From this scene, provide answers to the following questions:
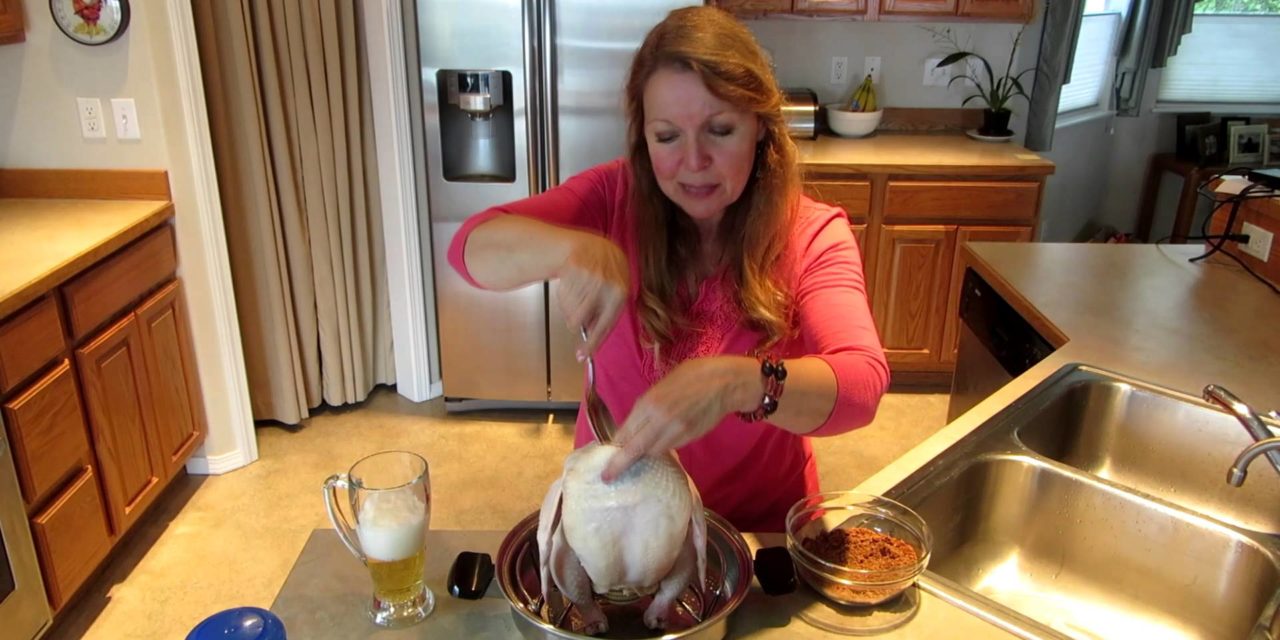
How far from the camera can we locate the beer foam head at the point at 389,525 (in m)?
0.96

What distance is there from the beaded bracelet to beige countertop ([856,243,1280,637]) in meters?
0.28

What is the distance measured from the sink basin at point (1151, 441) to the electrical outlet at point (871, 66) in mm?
2304

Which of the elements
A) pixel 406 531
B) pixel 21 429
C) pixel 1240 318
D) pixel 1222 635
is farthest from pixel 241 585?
pixel 1240 318

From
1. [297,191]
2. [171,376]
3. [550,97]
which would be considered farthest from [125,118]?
[550,97]

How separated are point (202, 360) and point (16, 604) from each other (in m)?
0.95

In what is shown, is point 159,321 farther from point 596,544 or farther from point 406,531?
point 596,544

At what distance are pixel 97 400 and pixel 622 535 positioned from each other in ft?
5.92

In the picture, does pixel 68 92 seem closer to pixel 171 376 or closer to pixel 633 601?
pixel 171 376

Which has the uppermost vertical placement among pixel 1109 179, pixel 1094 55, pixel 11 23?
pixel 11 23

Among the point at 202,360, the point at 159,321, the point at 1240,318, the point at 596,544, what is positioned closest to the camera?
the point at 596,544

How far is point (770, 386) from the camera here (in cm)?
100

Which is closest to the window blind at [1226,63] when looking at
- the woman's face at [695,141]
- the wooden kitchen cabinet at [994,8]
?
the wooden kitchen cabinet at [994,8]

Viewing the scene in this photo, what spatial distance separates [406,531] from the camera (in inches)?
38.0

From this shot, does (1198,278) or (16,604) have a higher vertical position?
(1198,278)
